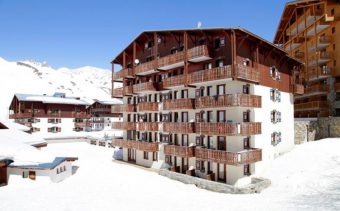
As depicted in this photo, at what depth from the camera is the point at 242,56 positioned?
26906mm

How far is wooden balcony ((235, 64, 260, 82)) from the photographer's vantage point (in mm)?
24016

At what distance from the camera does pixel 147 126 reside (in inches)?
1385

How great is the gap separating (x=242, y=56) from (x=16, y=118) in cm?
6067

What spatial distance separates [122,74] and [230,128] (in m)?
21.2

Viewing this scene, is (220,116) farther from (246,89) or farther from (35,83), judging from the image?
(35,83)

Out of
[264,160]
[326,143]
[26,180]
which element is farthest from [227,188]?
[26,180]

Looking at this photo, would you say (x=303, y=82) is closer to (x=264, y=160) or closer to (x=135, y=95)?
(x=264, y=160)

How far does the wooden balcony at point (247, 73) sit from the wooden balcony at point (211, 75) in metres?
0.80

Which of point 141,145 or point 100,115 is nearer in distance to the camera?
point 141,145

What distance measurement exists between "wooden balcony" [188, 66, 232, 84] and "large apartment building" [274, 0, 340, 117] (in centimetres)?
2327

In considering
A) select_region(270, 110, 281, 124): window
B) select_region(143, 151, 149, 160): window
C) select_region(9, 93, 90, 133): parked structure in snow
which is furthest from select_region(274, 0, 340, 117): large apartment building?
select_region(9, 93, 90, 133): parked structure in snow

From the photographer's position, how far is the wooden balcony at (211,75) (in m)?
24.6

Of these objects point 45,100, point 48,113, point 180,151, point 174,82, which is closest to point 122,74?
point 174,82

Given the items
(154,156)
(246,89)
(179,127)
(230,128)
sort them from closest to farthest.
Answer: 1. (230,128)
2. (246,89)
3. (179,127)
4. (154,156)
